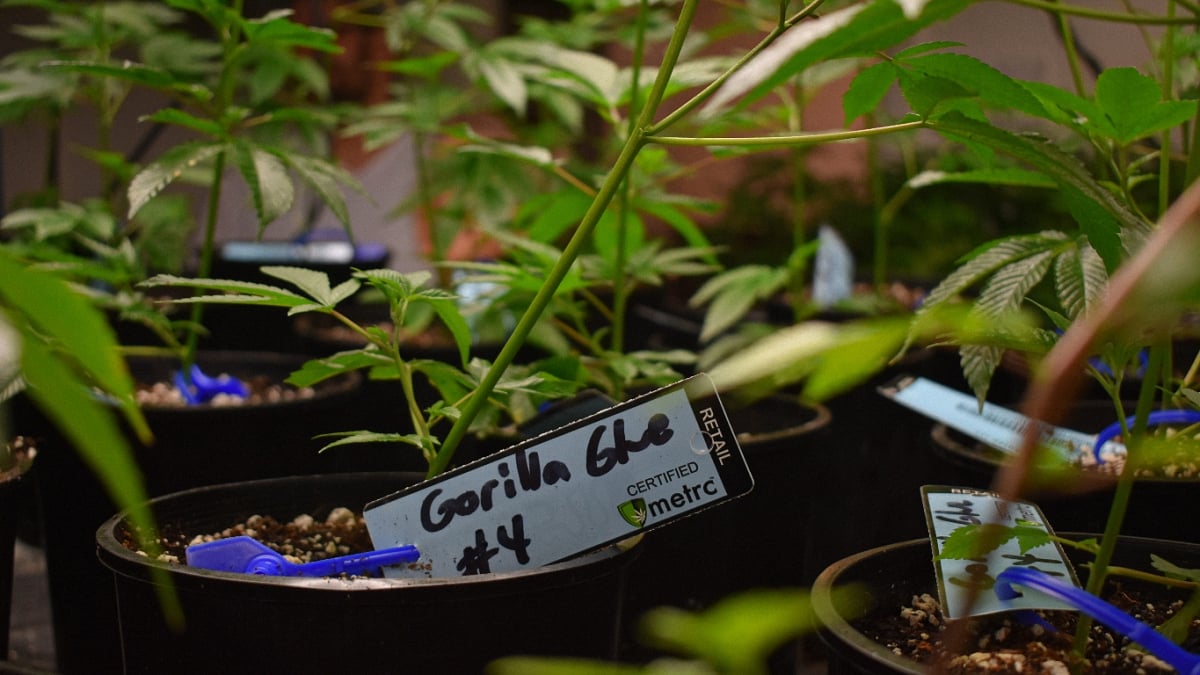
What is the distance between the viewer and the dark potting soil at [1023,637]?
551mm

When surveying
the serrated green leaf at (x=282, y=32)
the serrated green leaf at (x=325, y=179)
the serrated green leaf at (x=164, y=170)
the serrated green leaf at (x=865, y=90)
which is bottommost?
the serrated green leaf at (x=325, y=179)

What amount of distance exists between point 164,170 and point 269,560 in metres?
0.40

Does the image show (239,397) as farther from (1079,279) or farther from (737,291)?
(1079,279)

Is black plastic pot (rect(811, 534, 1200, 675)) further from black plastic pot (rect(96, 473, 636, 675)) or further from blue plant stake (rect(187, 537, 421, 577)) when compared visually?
blue plant stake (rect(187, 537, 421, 577))

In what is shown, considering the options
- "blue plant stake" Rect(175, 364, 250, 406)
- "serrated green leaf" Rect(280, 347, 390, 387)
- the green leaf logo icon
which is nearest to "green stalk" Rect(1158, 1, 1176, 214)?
the green leaf logo icon

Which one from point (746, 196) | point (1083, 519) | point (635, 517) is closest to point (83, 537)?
point (635, 517)

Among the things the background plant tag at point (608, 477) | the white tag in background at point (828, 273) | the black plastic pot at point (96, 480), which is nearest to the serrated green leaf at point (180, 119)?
the black plastic pot at point (96, 480)

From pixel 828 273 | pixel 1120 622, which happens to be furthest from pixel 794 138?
pixel 828 273

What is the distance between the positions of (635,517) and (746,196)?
2.17 metres

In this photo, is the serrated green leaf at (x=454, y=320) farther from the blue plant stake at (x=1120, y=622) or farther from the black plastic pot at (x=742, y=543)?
the blue plant stake at (x=1120, y=622)

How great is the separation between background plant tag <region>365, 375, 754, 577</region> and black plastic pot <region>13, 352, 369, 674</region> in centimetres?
41

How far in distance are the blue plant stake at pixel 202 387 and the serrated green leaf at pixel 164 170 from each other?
0.84ft

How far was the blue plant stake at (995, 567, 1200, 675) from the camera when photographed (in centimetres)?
45

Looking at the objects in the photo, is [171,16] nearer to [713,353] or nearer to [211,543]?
[713,353]
